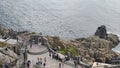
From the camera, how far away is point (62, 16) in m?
142

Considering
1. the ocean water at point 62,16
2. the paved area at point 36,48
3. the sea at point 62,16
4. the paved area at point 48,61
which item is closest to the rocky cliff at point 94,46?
the sea at point 62,16

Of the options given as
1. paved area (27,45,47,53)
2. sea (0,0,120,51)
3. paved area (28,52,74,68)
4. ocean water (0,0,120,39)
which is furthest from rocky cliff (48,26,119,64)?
ocean water (0,0,120,39)

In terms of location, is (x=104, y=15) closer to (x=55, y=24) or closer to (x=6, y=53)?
(x=55, y=24)

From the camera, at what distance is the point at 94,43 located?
98.9m

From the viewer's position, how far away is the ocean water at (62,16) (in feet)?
411

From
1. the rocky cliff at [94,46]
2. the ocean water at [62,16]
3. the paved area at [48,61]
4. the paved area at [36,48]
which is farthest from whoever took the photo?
the ocean water at [62,16]

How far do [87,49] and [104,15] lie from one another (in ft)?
189

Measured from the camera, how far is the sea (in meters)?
125

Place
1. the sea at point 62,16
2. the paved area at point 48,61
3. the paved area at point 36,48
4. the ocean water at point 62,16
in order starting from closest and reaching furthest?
1. the paved area at point 48,61
2. the paved area at point 36,48
3. the sea at point 62,16
4. the ocean water at point 62,16

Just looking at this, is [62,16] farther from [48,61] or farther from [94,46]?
[48,61]

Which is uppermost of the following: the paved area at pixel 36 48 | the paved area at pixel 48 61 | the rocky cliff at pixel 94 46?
the paved area at pixel 36 48

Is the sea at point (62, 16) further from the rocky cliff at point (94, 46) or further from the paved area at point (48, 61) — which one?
the paved area at point (48, 61)

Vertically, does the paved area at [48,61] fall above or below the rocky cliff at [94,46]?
above

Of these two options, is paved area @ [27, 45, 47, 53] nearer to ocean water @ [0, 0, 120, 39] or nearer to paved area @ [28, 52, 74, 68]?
paved area @ [28, 52, 74, 68]
